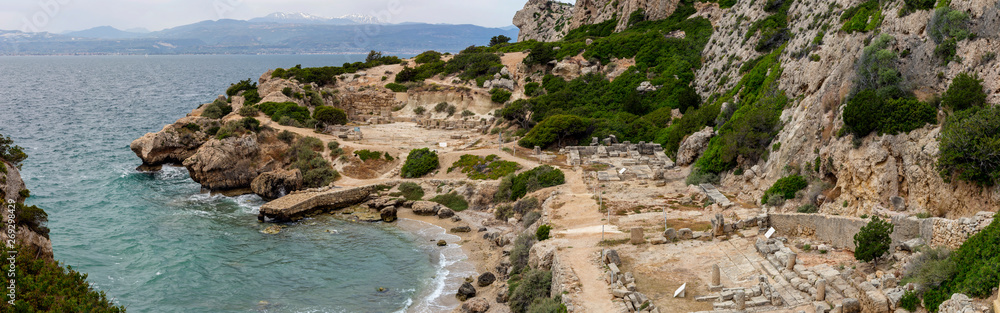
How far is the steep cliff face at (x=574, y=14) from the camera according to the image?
79.4m

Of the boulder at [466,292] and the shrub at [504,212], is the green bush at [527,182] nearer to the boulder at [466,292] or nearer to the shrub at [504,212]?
the shrub at [504,212]

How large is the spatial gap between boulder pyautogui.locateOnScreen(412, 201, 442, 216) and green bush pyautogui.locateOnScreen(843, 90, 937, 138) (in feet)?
77.8

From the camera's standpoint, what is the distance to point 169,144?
52562 millimetres

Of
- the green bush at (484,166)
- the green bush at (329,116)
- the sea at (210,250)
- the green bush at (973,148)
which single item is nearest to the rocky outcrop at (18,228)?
the sea at (210,250)

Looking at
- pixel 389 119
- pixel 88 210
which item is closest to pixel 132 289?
pixel 88 210

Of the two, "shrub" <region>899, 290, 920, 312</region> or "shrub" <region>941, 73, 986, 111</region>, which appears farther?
"shrub" <region>941, 73, 986, 111</region>

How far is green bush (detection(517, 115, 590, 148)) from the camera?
51.0 meters

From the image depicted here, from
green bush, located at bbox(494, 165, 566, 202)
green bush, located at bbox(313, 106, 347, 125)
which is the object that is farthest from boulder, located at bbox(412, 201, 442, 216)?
green bush, located at bbox(313, 106, 347, 125)

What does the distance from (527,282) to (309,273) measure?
11.5 metres

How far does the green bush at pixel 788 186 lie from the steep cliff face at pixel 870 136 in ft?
2.59

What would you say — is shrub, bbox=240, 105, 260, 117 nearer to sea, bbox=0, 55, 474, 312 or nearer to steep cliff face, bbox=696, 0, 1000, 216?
sea, bbox=0, 55, 474, 312

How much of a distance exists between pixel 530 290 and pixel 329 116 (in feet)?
136

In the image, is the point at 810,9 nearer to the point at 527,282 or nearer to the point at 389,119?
the point at 527,282

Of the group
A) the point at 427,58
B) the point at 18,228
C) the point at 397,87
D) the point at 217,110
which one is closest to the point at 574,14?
the point at 427,58
